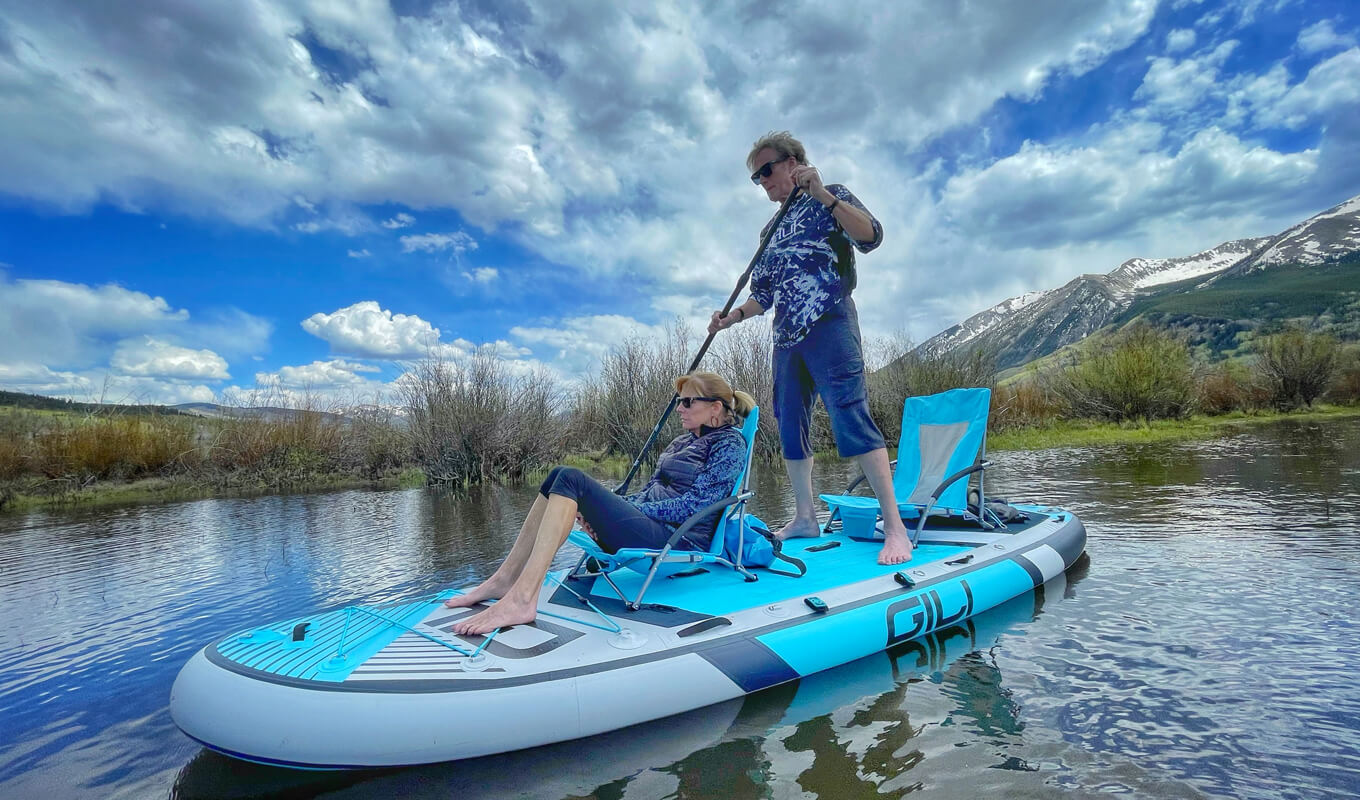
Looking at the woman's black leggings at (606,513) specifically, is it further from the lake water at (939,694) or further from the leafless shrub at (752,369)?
the leafless shrub at (752,369)

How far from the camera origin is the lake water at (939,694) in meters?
2.57

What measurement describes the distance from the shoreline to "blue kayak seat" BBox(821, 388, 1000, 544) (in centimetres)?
1027

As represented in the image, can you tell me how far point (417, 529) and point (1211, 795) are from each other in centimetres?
853

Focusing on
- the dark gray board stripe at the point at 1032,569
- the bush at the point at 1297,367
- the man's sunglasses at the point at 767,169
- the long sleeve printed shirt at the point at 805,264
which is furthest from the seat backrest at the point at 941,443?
the bush at the point at 1297,367

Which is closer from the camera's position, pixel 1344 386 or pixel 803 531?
pixel 803 531

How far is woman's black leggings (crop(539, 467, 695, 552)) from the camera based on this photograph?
3543 mm

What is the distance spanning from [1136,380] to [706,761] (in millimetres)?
21806

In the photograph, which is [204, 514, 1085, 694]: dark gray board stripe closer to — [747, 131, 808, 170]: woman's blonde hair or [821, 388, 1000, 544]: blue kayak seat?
[821, 388, 1000, 544]: blue kayak seat

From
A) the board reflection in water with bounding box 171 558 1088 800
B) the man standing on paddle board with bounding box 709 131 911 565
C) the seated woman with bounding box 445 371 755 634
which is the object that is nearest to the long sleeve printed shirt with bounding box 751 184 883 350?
the man standing on paddle board with bounding box 709 131 911 565

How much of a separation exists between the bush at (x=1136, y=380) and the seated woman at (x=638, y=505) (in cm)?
2020

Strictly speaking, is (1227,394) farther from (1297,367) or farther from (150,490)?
(150,490)

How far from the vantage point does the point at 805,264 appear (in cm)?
482

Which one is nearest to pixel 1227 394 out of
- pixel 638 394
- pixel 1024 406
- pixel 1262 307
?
pixel 1024 406

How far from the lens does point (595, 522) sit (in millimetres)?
3699
